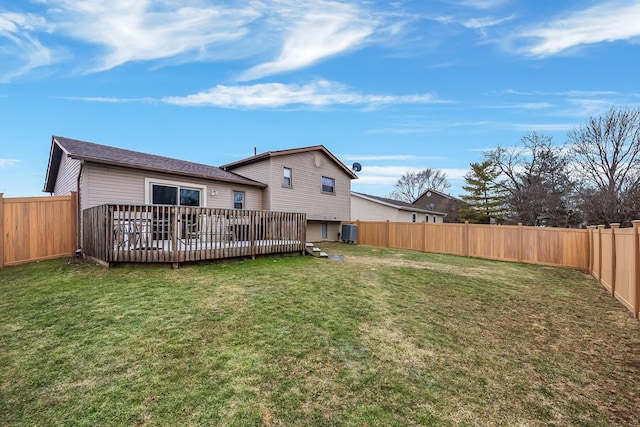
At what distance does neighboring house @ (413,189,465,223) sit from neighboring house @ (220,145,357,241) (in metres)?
19.4

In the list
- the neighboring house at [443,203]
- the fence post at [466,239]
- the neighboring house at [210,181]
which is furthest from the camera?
the neighboring house at [443,203]

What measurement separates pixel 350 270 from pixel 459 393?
5145 millimetres

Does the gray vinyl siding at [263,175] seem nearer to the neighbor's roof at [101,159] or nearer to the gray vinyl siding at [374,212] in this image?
the neighbor's roof at [101,159]

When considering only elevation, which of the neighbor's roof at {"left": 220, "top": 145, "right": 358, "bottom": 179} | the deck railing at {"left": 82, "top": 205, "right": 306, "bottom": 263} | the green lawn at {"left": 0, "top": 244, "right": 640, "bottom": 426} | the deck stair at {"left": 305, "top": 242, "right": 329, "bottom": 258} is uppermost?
the neighbor's roof at {"left": 220, "top": 145, "right": 358, "bottom": 179}

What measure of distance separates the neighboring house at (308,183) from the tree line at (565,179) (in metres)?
16.2

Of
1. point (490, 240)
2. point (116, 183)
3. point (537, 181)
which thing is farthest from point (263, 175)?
point (537, 181)

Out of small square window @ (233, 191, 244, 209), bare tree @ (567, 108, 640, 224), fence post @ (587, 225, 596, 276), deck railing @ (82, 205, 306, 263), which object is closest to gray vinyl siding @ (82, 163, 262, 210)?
deck railing @ (82, 205, 306, 263)

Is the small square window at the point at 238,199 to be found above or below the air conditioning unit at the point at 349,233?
above

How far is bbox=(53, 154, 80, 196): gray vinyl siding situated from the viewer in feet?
31.5

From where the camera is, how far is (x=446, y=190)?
40.7 meters

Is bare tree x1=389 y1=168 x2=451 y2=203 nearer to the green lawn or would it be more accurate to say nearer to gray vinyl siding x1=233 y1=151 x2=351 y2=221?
gray vinyl siding x1=233 y1=151 x2=351 y2=221

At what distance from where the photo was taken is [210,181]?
12.2m

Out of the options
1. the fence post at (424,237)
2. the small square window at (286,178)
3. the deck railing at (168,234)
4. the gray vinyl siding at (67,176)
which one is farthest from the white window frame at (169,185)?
the fence post at (424,237)

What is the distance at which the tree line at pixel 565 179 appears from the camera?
1898cm
